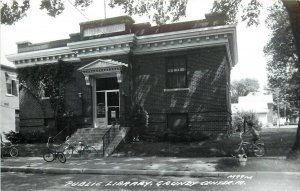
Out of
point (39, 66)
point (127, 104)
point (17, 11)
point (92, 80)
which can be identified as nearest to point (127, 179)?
point (17, 11)

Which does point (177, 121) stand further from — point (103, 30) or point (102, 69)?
point (103, 30)

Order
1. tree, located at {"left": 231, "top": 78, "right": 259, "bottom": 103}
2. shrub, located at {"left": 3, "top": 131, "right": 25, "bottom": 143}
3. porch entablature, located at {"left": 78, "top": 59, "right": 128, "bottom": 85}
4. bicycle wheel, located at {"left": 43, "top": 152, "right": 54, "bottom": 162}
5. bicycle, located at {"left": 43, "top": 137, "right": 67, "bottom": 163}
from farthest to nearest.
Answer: tree, located at {"left": 231, "top": 78, "right": 259, "bottom": 103}, shrub, located at {"left": 3, "top": 131, "right": 25, "bottom": 143}, porch entablature, located at {"left": 78, "top": 59, "right": 128, "bottom": 85}, bicycle wheel, located at {"left": 43, "top": 152, "right": 54, "bottom": 162}, bicycle, located at {"left": 43, "top": 137, "right": 67, "bottom": 163}

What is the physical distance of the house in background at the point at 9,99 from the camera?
33.8 metres

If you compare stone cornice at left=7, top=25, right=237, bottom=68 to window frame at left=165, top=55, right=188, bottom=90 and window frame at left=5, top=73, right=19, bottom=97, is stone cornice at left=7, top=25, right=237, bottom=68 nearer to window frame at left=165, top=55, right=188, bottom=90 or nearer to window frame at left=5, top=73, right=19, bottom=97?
window frame at left=165, top=55, right=188, bottom=90

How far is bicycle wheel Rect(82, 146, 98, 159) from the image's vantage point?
17.9 meters

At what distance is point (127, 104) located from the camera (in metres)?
22.0

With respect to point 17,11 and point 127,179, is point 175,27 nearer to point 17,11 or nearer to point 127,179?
point 17,11

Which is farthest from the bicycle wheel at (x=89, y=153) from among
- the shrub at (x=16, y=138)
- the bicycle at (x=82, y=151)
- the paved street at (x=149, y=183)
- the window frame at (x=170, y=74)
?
the shrub at (x=16, y=138)

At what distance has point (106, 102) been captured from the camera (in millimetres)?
23094

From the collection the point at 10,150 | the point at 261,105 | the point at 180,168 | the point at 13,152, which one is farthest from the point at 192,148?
the point at 261,105

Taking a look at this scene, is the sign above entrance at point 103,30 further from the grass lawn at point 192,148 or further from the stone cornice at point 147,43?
the grass lawn at point 192,148

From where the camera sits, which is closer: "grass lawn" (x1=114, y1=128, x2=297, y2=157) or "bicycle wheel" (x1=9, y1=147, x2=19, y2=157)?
"grass lawn" (x1=114, y1=128, x2=297, y2=157)

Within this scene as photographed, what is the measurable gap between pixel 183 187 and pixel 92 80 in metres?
14.7

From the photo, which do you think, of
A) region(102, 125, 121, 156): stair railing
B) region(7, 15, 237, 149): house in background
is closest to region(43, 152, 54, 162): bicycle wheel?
region(102, 125, 121, 156): stair railing
